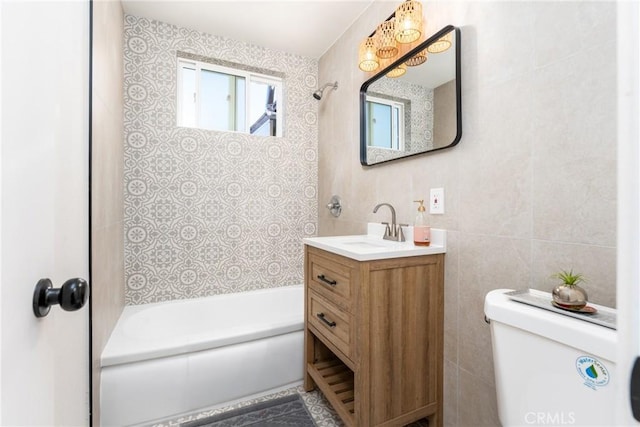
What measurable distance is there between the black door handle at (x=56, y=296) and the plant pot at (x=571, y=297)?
43.6 inches

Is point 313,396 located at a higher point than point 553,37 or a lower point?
lower

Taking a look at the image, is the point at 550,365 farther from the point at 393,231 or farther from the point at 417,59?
the point at 417,59

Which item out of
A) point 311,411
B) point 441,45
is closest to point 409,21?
point 441,45

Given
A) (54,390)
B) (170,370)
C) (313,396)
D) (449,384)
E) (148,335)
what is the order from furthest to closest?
(148,335) < (313,396) < (170,370) < (449,384) < (54,390)

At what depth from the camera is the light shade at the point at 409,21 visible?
1.38 meters

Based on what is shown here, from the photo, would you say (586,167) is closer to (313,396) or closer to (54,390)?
(54,390)

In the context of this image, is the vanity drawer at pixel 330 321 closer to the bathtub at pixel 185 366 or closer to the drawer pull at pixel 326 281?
the drawer pull at pixel 326 281

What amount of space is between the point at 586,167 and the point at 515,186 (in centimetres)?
21

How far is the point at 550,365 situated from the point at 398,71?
143 centimetres

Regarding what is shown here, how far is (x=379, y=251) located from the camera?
118 cm

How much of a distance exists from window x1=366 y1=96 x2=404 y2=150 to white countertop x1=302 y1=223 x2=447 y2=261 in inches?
19.1

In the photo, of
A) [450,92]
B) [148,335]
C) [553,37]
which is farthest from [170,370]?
[553,37]

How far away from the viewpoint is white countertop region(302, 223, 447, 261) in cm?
117

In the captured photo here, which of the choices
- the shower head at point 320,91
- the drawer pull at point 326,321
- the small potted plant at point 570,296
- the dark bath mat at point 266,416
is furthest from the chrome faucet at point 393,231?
the shower head at point 320,91
